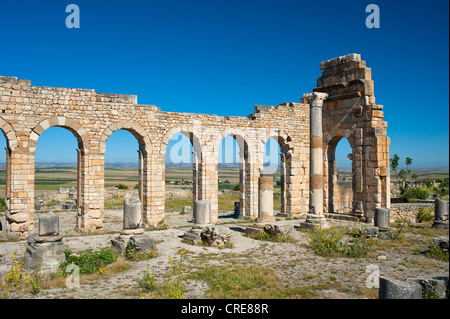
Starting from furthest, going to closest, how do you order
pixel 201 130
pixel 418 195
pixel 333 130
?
pixel 418 195 → pixel 333 130 → pixel 201 130

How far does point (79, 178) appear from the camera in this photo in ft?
46.7

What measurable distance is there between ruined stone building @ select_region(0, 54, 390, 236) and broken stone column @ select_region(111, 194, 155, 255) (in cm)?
345

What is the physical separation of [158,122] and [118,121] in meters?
1.65

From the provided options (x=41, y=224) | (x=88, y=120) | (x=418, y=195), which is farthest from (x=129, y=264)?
(x=418, y=195)

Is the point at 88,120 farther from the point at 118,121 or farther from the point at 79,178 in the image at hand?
the point at 79,178

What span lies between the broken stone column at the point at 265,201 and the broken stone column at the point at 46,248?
6.87 m

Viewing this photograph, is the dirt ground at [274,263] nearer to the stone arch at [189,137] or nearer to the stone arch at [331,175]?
the stone arch at [189,137]

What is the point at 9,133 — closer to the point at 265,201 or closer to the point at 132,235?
the point at 132,235

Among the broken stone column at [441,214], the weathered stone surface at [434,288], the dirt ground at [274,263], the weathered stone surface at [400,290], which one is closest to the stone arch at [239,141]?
the dirt ground at [274,263]

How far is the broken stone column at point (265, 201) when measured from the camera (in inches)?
533

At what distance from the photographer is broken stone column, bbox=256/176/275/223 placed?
44.4 ft

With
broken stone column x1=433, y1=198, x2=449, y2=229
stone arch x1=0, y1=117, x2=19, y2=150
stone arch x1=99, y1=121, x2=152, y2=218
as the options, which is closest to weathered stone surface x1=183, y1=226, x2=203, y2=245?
stone arch x1=99, y1=121, x2=152, y2=218

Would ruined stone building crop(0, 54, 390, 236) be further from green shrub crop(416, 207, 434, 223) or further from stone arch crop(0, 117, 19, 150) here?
green shrub crop(416, 207, 434, 223)
